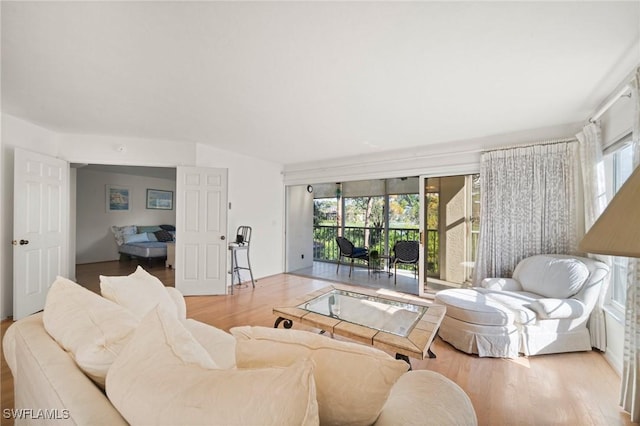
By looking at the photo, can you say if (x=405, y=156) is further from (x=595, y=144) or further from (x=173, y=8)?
(x=173, y=8)

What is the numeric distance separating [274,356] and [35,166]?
413cm

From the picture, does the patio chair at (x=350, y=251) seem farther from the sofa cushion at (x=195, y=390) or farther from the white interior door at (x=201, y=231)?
the sofa cushion at (x=195, y=390)

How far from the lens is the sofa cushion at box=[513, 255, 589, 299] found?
238 cm

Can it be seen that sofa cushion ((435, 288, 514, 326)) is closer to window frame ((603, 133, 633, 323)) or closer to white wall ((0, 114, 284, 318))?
window frame ((603, 133, 633, 323))

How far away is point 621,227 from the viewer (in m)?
0.69

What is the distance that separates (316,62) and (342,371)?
190 centimetres

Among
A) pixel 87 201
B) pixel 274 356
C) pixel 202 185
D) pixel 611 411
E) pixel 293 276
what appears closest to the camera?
pixel 274 356

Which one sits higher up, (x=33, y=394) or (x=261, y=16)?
(x=261, y=16)

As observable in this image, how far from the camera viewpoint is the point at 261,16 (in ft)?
4.61

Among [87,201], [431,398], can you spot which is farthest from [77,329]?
[87,201]

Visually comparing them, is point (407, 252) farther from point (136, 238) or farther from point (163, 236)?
point (136, 238)

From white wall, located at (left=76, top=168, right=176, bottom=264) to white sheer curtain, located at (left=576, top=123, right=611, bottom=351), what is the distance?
8.73 meters

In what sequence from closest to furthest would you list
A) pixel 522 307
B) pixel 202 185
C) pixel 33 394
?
pixel 33 394
pixel 522 307
pixel 202 185

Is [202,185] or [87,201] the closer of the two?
[202,185]
